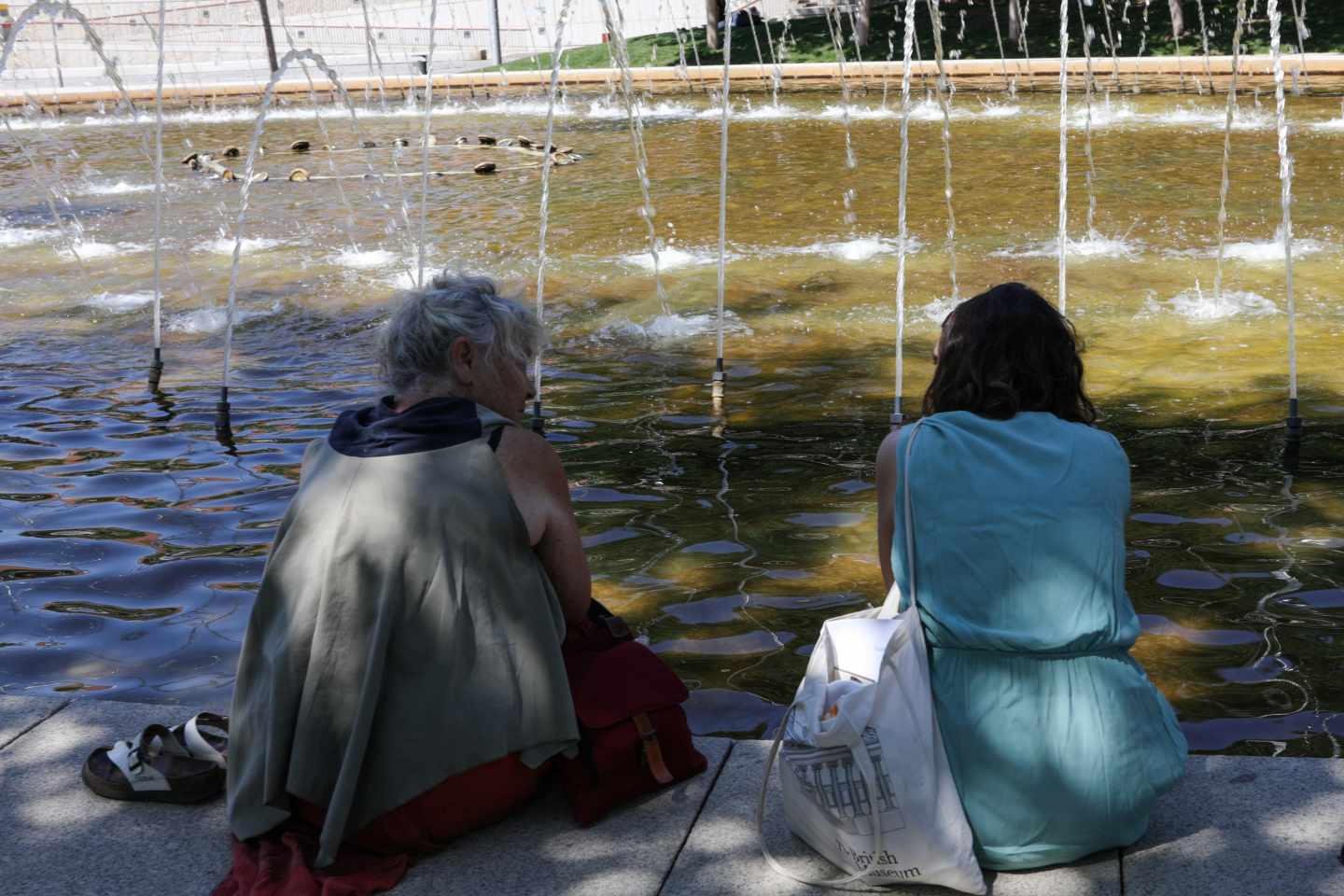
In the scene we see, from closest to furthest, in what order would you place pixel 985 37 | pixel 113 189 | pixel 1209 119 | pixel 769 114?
pixel 113 189
pixel 1209 119
pixel 769 114
pixel 985 37

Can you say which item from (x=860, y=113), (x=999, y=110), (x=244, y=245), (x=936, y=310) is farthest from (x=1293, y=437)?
(x=860, y=113)

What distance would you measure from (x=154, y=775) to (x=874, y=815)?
163 centimetres

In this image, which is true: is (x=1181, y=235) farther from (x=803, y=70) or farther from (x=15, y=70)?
(x=15, y=70)

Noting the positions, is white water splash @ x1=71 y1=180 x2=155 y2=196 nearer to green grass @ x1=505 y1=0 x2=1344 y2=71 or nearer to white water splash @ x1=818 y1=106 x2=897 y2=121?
white water splash @ x1=818 y1=106 x2=897 y2=121

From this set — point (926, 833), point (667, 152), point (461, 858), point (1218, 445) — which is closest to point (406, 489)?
point (461, 858)

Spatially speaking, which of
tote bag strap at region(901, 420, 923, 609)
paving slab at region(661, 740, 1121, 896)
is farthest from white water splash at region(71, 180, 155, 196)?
tote bag strap at region(901, 420, 923, 609)

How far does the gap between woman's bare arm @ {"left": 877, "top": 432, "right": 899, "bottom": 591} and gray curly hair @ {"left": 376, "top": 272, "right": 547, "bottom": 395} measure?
0.84 meters

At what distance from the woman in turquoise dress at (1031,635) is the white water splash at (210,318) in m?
7.62

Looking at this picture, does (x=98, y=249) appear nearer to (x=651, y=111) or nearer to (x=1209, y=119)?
(x=651, y=111)

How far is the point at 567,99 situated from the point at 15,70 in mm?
27398

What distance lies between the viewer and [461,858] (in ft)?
9.70

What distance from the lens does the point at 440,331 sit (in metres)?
3.07

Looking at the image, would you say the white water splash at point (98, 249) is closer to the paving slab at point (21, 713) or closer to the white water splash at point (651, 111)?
the paving slab at point (21, 713)

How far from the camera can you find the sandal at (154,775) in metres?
3.19
